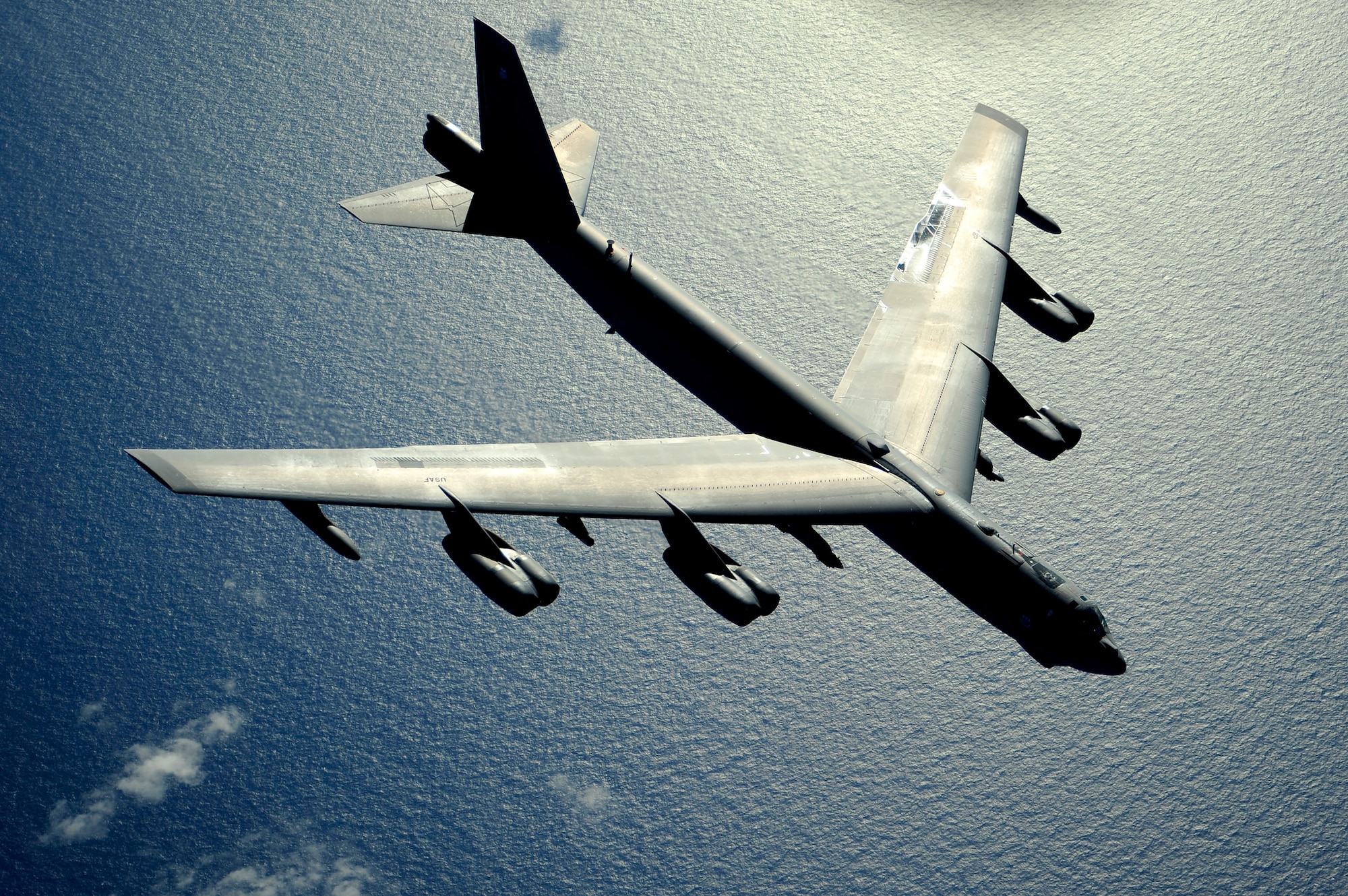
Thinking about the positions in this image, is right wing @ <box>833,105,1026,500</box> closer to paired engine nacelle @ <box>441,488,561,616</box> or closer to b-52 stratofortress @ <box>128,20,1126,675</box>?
b-52 stratofortress @ <box>128,20,1126,675</box>

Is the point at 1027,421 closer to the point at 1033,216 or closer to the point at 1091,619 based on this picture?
the point at 1091,619

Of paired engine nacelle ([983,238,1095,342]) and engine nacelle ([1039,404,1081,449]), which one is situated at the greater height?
paired engine nacelle ([983,238,1095,342])

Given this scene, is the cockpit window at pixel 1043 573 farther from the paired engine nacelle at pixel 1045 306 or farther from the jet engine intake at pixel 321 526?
the jet engine intake at pixel 321 526

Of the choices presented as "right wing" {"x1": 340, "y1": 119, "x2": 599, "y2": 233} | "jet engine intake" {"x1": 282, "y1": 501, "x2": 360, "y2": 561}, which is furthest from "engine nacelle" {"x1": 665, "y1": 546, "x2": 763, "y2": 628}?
"right wing" {"x1": 340, "y1": 119, "x2": 599, "y2": 233}

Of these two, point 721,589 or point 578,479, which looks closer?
point 721,589

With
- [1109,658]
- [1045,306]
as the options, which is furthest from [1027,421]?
[1109,658]

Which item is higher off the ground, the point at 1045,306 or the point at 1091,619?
the point at 1045,306
